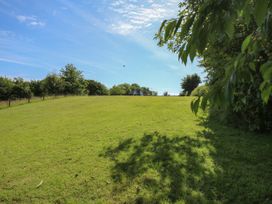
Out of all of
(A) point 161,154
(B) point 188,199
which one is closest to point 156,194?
(B) point 188,199

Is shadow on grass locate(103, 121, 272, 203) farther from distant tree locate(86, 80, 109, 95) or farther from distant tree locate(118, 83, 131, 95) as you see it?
distant tree locate(118, 83, 131, 95)

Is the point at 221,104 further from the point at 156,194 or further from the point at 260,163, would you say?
the point at 260,163

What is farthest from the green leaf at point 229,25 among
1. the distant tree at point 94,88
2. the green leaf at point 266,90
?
the distant tree at point 94,88

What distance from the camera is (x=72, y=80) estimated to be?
4572cm

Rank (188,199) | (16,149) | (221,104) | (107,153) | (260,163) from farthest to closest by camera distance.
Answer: (16,149) → (107,153) → (260,163) → (188,199) → (221,104)

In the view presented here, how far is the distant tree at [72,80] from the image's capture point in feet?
144

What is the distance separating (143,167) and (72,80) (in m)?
44.9

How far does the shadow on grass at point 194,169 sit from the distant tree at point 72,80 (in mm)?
41330

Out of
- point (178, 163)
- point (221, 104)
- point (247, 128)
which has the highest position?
point (221, 104)

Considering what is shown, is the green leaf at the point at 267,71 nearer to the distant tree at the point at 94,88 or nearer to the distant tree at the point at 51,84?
the distant tree at the point at 51,84

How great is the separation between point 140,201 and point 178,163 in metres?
1.31

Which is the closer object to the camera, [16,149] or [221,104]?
[221,104]

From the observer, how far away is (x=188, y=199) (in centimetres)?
277

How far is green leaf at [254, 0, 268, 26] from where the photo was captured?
727 mm
